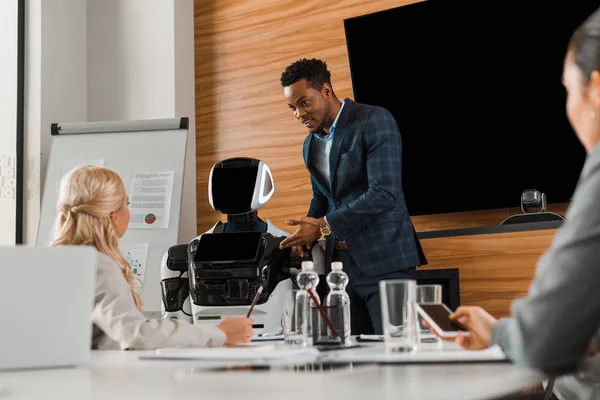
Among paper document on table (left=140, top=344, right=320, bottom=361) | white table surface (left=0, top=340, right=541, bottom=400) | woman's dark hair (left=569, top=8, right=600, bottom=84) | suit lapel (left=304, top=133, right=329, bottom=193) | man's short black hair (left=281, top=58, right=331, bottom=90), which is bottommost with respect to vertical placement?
paper document on table (left=140, top=344, right=320, bottom=361)

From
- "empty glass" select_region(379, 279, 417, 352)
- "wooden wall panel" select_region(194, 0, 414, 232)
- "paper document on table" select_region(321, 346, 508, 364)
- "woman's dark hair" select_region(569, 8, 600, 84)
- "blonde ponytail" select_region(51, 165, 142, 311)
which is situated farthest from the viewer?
"wooden wall panel" select_region(194, 0, 414, 232)

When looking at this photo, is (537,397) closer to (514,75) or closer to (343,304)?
(343,304)

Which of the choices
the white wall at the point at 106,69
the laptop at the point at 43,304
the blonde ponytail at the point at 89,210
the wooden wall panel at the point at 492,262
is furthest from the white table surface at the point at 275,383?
the white wall at the point at 106,69

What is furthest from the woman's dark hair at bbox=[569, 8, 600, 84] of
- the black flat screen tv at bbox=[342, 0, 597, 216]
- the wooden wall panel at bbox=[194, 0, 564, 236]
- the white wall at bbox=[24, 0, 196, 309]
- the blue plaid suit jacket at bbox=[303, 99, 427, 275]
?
the white wall at bbox=[24, 0, 196, 309]

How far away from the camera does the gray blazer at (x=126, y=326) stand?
1.59m

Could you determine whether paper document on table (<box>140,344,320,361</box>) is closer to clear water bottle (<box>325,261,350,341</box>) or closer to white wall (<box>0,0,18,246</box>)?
clear water bottle (<box>325,261,350,341</box>)

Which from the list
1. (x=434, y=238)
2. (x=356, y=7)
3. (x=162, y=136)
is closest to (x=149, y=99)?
(x=162, y=136)

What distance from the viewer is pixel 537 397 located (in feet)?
4.45

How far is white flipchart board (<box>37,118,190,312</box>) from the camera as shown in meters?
3.93

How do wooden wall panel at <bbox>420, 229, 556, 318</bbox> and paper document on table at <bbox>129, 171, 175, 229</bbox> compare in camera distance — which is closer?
wooden wall panel at <bbox>420, 229, 556, 318</bbox>

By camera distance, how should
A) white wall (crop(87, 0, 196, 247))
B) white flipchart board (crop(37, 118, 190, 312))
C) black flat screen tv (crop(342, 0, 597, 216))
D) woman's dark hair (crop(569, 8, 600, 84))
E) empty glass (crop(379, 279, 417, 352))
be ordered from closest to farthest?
woman's dark hair (crop(569, 8, 600, 84)) → empty glass (crop(379, 279, 417, 352)) → black flat screen tv (crop(342, 0, 597, 216)) → white flipchart board (crop(37, 118, 190, 312)) → white wall (crop(87, 0, 196, 247))

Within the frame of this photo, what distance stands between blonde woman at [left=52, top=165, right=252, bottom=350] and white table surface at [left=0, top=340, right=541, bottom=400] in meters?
0.51

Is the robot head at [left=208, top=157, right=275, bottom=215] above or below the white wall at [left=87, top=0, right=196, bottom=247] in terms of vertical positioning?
below

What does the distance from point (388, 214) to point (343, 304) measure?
1.09 metres
